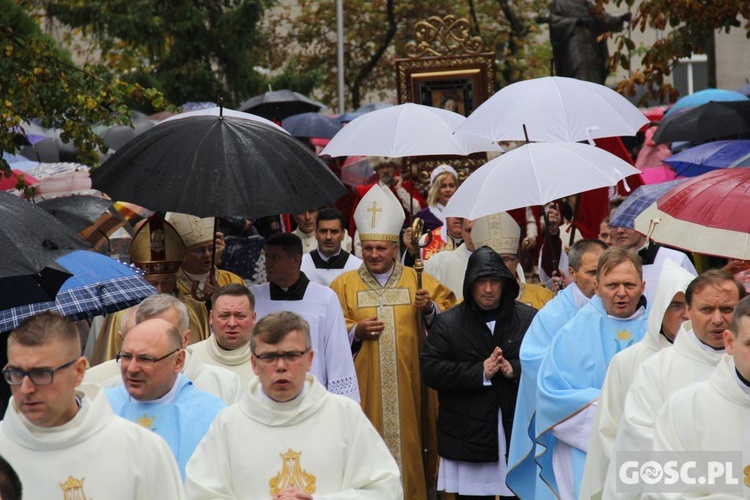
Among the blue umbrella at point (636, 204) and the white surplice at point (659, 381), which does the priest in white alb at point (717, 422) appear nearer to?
the white surplice at point (659, 381)


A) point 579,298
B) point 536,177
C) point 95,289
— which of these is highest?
point 536,177

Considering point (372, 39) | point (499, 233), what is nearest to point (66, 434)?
point (499, 233)

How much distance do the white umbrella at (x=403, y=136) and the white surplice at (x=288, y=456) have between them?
15.0 feet

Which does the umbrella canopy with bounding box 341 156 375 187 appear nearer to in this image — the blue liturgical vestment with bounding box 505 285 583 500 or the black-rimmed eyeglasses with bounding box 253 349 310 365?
the blue liturgical vestment with bounding box 505 285 583 500

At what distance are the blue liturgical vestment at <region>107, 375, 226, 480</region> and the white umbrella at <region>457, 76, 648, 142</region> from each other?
3.91 meters

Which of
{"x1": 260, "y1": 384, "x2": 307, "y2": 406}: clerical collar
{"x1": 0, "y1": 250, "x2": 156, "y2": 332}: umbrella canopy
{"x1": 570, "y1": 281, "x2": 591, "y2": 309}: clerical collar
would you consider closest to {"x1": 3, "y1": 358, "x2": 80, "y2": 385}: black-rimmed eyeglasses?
{"x1": 260, "y1": 384, "x2": 307, "y2": 406}: clerical collar

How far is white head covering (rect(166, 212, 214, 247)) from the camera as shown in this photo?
9.55m

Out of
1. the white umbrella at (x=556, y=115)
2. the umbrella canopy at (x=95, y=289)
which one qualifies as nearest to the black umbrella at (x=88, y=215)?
the umbrella canopy at (x=95, y=289)

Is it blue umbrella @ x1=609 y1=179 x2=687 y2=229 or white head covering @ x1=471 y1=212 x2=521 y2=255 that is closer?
blue umbrella @ x1=609 y1=179 x2=687 y2=229

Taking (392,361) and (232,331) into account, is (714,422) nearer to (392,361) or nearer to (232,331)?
(232,331)

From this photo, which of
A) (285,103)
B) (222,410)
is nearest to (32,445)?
(222,410)

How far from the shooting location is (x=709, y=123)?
1357cm

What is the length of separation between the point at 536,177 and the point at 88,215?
123 inches

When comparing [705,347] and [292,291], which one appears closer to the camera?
[705,347]
